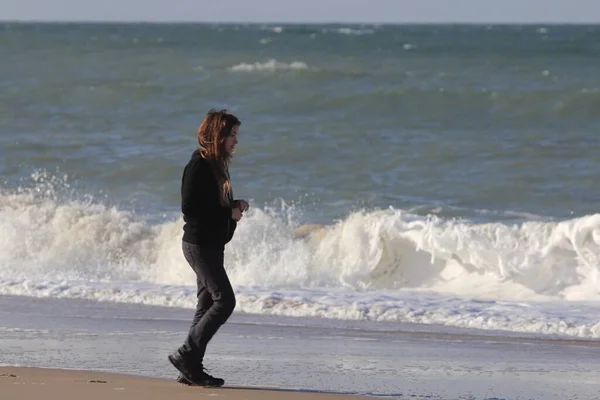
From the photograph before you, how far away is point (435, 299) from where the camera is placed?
9.02m

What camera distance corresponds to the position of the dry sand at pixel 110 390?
5406 mm

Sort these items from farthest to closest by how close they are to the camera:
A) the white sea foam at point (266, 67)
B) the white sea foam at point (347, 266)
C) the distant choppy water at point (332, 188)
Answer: the white sea foam at point (266, 67), the distant choppy water at point (332, 188), the white sea foam at point (347, 266)

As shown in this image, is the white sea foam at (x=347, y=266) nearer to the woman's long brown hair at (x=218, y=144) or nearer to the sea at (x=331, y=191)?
the sea at (x=331, y=191)

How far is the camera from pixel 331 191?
50.5 ft

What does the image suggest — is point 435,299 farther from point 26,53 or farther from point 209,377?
point 26,53

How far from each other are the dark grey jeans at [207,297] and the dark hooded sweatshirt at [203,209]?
53 millimetres

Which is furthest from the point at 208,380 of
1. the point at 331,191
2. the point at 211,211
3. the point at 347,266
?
the point at 331,191

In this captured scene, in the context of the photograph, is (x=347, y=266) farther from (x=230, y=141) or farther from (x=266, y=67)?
(x=266, y=67)

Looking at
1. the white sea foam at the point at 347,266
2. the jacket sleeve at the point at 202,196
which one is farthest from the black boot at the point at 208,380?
the white sea foam at the point at 347,266

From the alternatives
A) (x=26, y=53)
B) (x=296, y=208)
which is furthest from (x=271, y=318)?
(x=26, y=53)

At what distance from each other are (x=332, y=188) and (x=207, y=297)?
392 inches

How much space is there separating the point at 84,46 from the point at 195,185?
39.2 metres

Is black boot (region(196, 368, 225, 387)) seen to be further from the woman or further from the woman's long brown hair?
the woman's long brown hair

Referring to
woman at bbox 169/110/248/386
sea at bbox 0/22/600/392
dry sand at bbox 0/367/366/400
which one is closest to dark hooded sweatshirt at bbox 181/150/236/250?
woman at bbox 169/110/248/386
